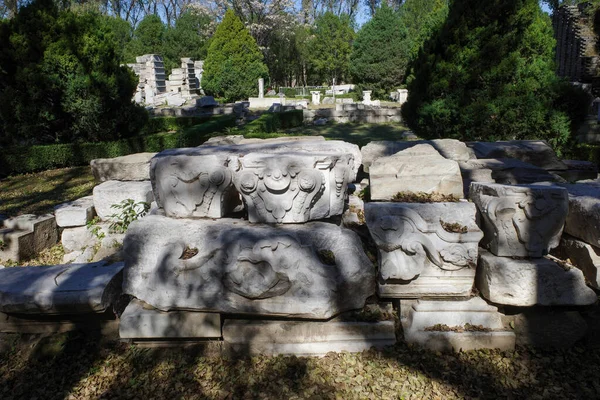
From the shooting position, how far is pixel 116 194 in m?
5.01

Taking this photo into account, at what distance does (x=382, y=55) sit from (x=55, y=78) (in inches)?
872

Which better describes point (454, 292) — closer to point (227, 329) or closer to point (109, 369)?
point (227, 329)

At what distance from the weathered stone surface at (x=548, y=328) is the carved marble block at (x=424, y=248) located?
43 centimetres

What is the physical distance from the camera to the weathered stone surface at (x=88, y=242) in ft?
15.7

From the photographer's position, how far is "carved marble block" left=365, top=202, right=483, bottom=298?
9.30 ft

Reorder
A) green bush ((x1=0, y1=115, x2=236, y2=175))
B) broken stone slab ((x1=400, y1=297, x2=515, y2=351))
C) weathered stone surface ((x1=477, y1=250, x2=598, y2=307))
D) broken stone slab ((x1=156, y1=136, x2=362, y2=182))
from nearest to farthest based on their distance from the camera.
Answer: weathered stone surface ((x1=477, y1=250, x2=598, y2=307)), broken stone slab ((x1=400, y1=297, x2=515, y2=351)), broken stone slab ((x1=156, y1=136, x2=362, y2=182)), green bush ((x1=0, y1=115, x2=236, y2=175))

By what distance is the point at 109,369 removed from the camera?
9.36ft

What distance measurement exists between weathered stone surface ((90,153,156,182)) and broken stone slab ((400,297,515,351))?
3.63 meters

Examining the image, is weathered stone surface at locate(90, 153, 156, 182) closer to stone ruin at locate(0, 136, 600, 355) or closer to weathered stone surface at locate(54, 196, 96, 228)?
weathered stone surface at locate(54, 196, 96, 228)

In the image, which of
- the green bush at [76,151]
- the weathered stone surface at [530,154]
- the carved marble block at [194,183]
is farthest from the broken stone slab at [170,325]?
the green bush at [76,151]

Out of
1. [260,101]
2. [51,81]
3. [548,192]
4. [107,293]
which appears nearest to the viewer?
[548,192]

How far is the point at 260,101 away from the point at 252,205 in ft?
70.8

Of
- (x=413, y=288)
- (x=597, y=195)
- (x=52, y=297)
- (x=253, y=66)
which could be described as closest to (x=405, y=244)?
(x=413, y=288)

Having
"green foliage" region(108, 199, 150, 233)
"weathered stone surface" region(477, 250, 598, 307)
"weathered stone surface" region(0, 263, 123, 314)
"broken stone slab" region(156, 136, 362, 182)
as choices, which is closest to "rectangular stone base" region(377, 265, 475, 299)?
"weathered stone surface" region(477, 250, 598, 307)
